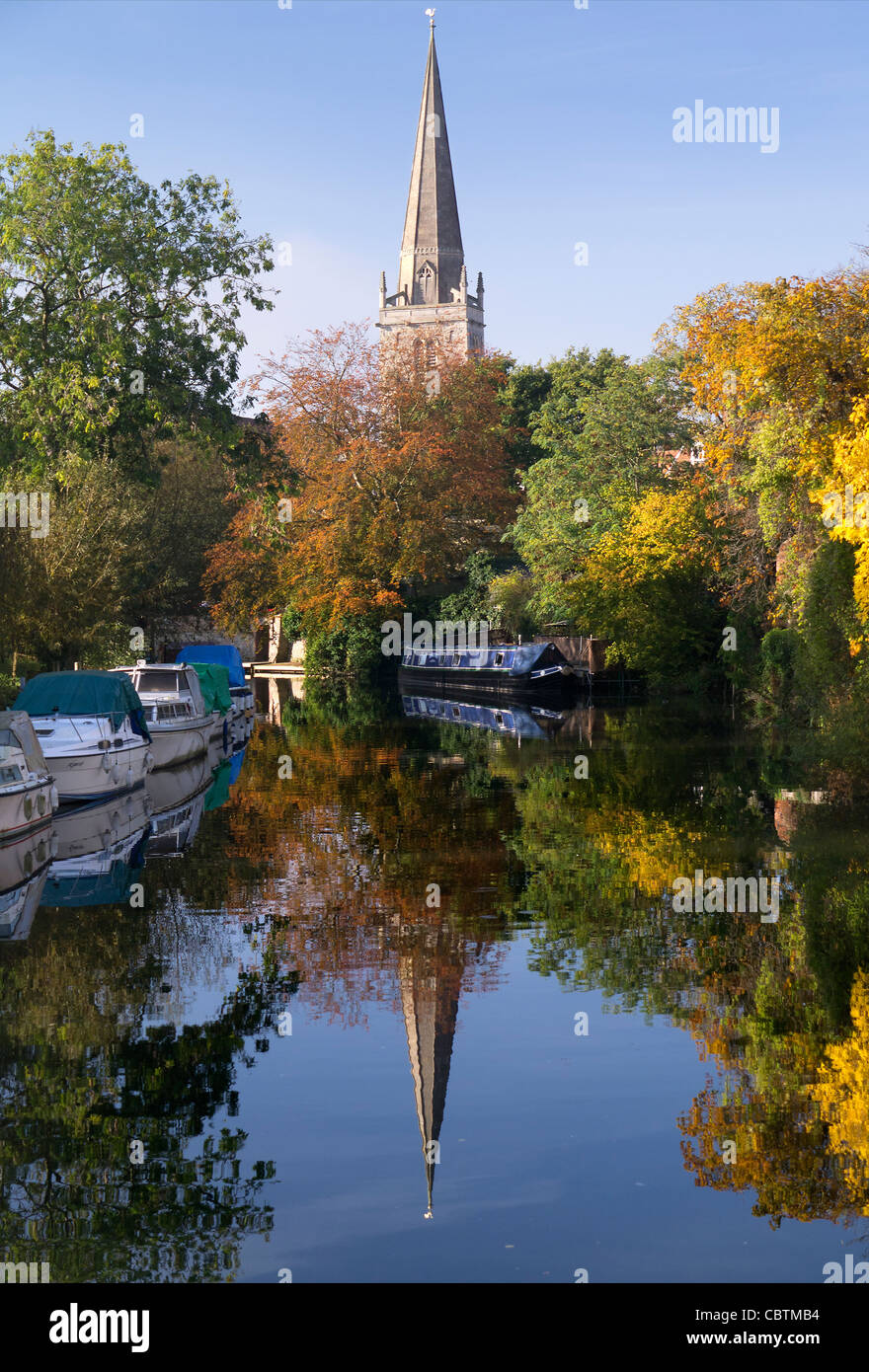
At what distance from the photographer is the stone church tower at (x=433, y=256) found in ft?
394

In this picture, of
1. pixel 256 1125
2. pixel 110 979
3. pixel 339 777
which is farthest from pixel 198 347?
pixel 256 1125

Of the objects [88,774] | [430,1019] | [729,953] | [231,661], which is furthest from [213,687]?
[430,1019]

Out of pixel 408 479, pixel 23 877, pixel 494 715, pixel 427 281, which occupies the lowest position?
pixel 494 715

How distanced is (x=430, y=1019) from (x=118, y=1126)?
9.74ft

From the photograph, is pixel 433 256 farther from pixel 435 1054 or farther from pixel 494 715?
pixel 435 1054

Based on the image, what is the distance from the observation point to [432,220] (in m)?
128

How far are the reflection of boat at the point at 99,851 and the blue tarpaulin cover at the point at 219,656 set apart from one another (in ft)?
62.0

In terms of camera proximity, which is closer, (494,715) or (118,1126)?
(118,1126)

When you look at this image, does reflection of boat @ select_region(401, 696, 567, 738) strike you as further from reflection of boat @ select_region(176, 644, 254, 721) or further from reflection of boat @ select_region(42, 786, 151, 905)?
reflection of boat @ select_region(42, 786, 151, 905)

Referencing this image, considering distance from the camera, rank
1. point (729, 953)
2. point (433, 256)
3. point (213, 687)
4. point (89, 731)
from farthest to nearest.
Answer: point (433, 256) < point (213, 687) < point (89, 731) < point (729, 953)

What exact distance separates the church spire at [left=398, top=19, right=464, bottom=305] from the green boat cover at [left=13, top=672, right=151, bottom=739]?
318 ft

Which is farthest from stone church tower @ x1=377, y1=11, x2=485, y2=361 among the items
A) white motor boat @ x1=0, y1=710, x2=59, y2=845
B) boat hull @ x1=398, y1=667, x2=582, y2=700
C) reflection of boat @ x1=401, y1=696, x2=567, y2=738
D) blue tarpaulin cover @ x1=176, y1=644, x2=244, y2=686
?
white motor boat @ x1=0, y1=710, x2=59, y2=845

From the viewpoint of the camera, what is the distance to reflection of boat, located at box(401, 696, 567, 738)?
39.9 meters

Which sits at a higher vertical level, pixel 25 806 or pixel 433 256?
pixel 433 256
